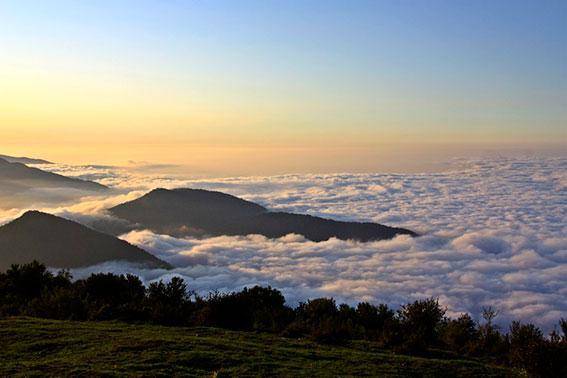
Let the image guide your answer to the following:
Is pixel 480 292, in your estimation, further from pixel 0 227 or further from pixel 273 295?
pixel 0 227

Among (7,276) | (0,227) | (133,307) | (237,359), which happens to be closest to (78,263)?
(0,227)

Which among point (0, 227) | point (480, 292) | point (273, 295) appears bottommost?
point (480, 292)

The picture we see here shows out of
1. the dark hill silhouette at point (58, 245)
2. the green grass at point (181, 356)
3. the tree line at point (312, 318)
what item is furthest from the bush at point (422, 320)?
the dark hill silhouette at point (58, 245)

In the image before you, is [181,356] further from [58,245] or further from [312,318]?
[58,245]

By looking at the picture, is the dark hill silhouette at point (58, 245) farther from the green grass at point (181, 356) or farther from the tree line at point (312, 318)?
the green grass at point (181, 356)

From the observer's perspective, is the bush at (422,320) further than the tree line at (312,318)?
Yes

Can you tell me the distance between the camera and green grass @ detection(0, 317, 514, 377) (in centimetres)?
1486

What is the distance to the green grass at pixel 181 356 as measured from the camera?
14859 mm

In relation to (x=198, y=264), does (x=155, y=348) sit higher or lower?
higher

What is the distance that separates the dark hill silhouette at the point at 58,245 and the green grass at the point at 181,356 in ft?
510

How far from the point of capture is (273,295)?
31.6 m

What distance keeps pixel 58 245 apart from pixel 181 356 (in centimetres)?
17192

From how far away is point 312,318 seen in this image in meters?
27.9

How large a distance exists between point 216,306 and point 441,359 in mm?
11233
